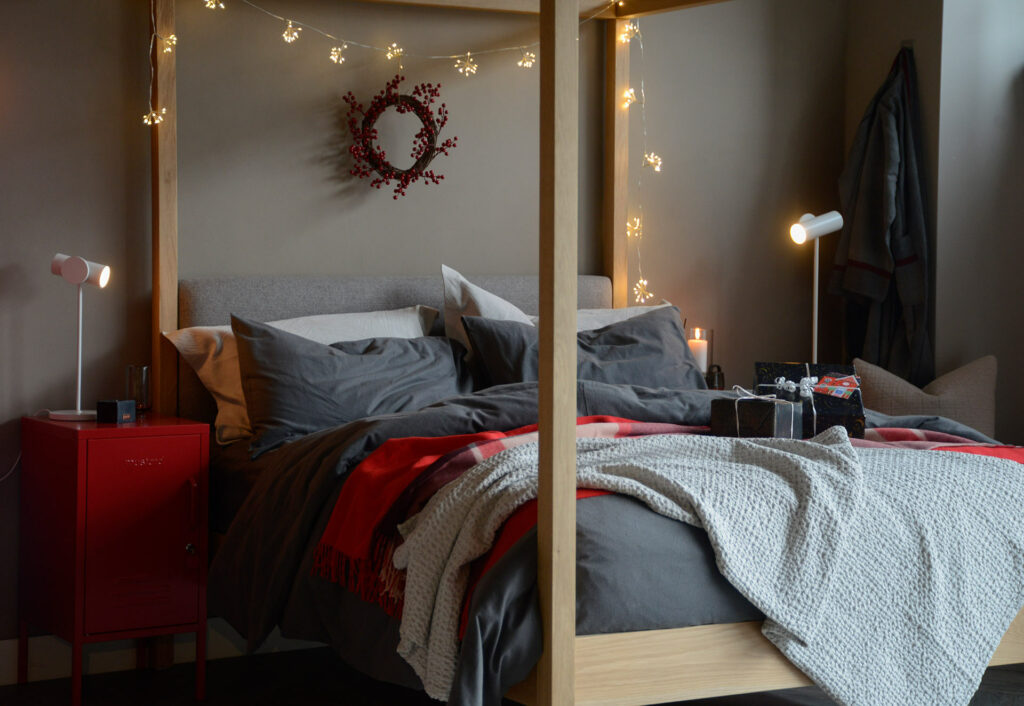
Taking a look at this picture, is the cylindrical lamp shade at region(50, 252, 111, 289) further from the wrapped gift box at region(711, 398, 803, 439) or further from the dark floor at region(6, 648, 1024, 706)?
the wrapped gift box at region(711, 398, 803, 439)

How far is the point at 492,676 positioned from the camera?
1764 mm

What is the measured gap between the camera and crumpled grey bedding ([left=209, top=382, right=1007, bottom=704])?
1.79 m

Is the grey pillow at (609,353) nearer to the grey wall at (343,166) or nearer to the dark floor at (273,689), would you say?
the grey wall at (343,166)

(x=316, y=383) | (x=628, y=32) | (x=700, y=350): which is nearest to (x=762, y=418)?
(x=316, y=383)

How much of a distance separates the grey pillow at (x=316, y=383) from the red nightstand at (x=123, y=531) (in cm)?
21

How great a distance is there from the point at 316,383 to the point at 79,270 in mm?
809

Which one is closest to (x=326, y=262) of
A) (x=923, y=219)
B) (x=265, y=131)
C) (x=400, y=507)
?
(x=265, y=131)

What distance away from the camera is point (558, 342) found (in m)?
1.78

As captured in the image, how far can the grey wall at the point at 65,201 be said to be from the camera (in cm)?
342

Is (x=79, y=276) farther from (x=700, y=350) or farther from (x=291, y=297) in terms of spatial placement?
(x=700, y=350)

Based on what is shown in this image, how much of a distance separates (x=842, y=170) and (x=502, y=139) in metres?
1.61

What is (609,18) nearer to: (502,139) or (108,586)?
(502,139)

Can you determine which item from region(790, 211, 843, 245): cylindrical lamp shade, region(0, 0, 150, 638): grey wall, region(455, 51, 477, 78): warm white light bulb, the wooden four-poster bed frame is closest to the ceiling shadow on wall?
region(0, 0, 150, 638): grey wall

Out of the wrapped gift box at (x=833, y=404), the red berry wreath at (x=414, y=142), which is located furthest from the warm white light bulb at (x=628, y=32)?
the wrapped gift box at (x=833, y=404)
